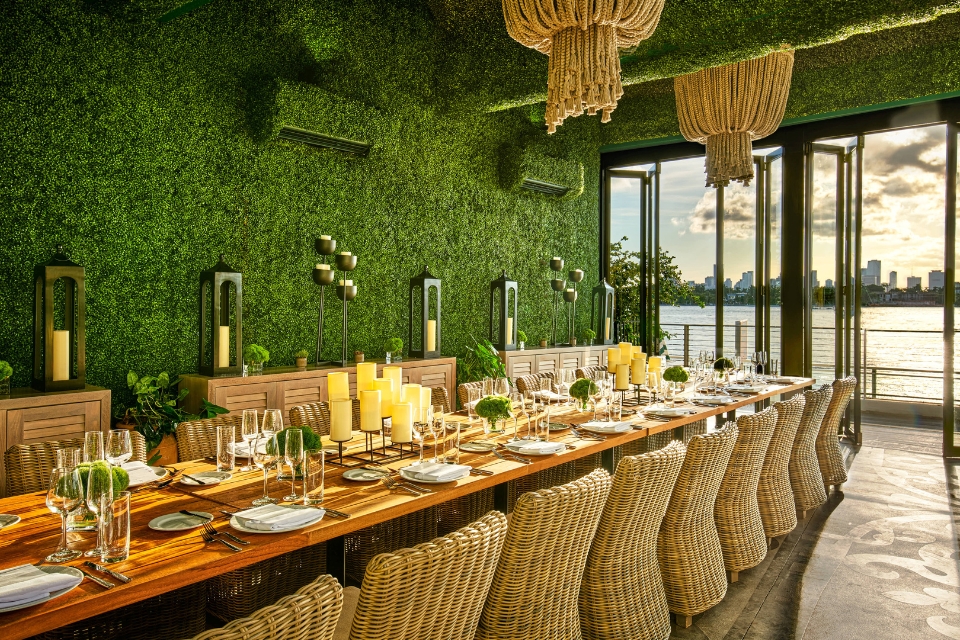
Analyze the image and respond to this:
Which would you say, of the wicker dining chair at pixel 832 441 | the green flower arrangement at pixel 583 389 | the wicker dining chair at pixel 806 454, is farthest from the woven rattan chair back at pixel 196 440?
the wicker dining chair at pixel 832 441

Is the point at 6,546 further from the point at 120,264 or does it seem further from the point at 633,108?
the point at 633,108

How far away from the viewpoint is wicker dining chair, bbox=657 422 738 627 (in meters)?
2.69

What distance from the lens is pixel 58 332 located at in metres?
3.42

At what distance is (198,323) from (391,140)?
7.66ft

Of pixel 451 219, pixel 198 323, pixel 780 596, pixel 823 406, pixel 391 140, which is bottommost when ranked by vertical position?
pixel 780 596

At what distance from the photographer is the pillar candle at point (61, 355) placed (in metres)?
3.39

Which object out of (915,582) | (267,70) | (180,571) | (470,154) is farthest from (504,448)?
(470,154)

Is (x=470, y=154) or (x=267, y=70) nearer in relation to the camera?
(x=267, y=70)

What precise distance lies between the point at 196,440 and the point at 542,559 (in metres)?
1.64

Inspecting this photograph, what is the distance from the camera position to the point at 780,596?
3.14 meters

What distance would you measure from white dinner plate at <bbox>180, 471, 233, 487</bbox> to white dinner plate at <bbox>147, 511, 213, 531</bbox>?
31cm

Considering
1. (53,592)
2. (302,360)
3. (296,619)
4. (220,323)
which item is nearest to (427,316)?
(302,360)

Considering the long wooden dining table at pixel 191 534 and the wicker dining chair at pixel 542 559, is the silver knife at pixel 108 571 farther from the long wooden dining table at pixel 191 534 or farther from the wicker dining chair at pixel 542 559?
the wicker dining chair at pixel 542 559

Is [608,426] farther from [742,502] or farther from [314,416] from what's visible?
[314,416]
